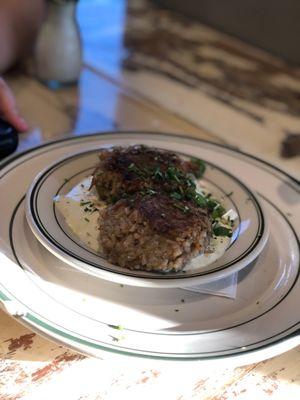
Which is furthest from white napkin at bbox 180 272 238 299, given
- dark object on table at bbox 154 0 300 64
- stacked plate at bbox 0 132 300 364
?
dark object on table at bbox 154 0 300 64

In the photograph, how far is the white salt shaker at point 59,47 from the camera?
1318mm

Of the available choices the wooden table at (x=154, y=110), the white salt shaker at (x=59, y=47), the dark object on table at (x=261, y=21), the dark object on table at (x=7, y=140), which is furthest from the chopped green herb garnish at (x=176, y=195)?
the dark object on table at (x=261, y=21)

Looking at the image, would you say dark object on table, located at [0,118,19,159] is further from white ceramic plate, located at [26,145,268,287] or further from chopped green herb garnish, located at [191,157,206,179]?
chopped green herb garnish, located at [191,157,206,179]

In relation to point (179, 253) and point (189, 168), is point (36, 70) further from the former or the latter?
point (179, 253)

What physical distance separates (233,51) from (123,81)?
54 cm

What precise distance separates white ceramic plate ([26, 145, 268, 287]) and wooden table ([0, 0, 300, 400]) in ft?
0.35

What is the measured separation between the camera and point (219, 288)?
0.71 metres

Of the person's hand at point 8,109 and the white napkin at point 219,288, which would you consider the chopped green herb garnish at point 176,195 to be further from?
the person's hand at point 8,109

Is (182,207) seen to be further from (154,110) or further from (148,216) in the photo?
(154,110)

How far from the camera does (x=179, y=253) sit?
2.18 ft

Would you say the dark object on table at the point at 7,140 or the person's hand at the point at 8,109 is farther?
the person's hand at the point at 8,109

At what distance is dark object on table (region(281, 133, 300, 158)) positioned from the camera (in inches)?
49.4

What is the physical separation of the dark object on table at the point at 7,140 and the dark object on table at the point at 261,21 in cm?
122

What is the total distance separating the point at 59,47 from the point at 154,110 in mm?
287
